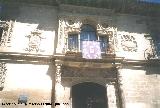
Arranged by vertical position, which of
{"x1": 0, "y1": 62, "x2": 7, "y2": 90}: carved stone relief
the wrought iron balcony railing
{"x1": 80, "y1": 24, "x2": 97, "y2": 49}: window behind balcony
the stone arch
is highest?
the stone arch

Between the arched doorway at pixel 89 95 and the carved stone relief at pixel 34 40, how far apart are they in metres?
2.83

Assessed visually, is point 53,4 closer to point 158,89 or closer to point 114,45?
point 114,45

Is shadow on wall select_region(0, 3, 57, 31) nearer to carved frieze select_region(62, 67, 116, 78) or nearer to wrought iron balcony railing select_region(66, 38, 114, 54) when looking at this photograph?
wrought iron balcony railing select_region(66, 38, 114, 54)

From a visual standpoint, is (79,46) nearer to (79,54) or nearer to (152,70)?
(79,54)

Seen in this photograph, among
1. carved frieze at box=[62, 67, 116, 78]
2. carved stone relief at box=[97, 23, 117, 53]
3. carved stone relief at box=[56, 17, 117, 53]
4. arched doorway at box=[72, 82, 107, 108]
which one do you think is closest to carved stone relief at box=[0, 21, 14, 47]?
carved stone relief at box=[56, 17, 117, 53]

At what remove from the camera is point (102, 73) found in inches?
543

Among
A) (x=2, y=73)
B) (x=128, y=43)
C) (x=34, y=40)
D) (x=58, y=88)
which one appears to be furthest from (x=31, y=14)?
(x=128, y=43)

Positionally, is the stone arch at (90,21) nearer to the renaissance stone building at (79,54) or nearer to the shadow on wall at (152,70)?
the renaissance stone building at (79,54)

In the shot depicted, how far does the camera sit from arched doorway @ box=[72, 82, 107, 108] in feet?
45.1

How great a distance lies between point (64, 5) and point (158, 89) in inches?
273

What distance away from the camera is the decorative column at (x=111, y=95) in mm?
12956

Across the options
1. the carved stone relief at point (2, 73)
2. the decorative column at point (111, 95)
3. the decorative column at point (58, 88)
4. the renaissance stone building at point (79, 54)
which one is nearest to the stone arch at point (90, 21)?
the renaissance stone building at point (79, 54)

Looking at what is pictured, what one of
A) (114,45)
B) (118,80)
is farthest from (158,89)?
(114,45)

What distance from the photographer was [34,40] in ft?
46.5
